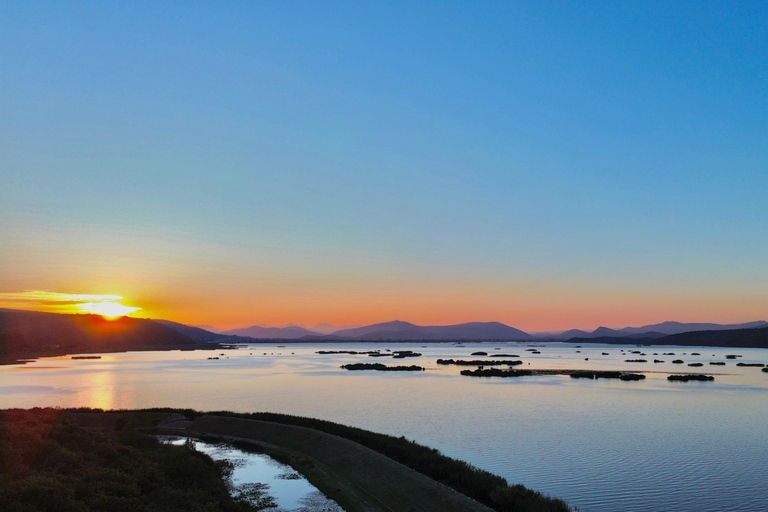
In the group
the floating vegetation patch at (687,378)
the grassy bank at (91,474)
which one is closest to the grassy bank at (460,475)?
the grassy bank at (91,474)

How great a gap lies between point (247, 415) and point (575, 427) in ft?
93.8

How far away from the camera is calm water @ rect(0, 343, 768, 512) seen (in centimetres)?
2598

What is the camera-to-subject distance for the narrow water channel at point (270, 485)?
24.6m

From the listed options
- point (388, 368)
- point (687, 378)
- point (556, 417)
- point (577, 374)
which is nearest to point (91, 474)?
point (556, 417)

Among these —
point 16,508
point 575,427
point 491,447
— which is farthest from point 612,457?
point 16,508

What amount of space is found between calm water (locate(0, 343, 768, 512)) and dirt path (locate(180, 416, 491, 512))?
19.4 feet

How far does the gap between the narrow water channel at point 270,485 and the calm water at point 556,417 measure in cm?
990

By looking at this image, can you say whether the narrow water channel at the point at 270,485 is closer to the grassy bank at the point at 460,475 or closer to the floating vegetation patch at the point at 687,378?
the grassy bank at the point at 460,475

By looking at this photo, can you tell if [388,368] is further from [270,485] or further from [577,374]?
[270,485]

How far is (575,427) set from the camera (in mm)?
42250

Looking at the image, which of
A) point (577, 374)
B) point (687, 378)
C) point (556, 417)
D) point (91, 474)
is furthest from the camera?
point (577, 374)

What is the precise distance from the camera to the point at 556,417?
156 feet

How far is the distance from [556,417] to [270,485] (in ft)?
96.4

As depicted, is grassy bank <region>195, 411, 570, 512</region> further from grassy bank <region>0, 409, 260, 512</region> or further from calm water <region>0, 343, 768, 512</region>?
grassy bank <region>0, 409, 260, 512</region>
